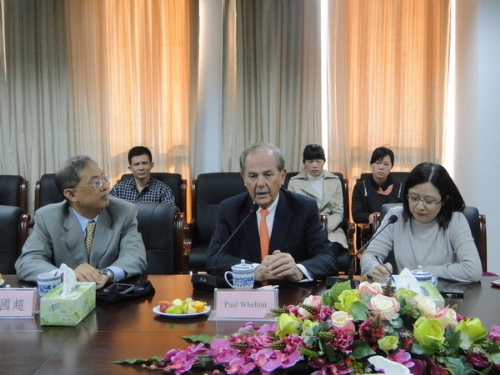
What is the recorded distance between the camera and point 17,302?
69.5 inches

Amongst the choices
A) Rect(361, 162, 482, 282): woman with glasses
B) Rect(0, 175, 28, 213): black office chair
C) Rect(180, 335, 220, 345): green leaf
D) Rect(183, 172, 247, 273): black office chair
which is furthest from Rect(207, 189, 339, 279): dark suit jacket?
Rect(0, 175, 28, 213): black office chair

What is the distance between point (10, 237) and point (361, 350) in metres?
2.10

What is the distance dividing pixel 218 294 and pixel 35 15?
429 cm

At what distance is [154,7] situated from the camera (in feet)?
16.7

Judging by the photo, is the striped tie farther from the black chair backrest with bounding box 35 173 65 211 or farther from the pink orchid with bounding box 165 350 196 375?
the black chair backrest with bounding box 35 173 65 211

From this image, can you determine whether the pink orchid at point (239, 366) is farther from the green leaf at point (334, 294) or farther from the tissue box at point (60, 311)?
the tissue box at point (60, 311)

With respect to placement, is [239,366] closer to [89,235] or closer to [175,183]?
[89,235]

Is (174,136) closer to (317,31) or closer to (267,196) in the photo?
(317,31)

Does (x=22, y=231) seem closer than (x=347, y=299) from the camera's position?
No

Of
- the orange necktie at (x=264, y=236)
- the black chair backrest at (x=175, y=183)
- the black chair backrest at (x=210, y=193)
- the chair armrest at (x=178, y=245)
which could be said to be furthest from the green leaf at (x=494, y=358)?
the black chair backrest at (x=175, y=183)

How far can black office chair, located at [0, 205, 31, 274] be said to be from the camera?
269 cm

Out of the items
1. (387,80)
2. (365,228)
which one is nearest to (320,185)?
(365,228)

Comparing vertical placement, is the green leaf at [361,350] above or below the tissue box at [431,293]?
above

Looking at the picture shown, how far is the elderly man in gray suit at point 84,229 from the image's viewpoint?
2.40 m
